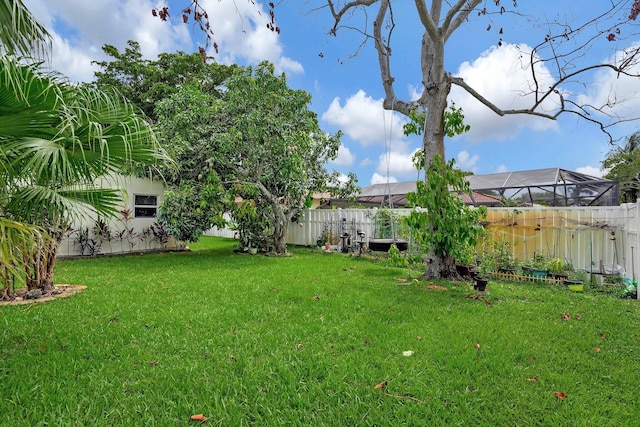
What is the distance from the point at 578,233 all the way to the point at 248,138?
8.02m

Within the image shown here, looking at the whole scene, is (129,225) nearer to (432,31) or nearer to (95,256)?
(95,256)

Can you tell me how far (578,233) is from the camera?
672 cm

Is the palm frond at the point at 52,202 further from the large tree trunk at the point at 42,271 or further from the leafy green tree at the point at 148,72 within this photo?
the leafy green tree at the point at 148,72

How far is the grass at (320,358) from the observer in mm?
2205

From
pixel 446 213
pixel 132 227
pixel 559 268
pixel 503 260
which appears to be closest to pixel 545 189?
pixel 503 260

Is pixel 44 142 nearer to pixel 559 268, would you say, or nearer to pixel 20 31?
pixel 20 31

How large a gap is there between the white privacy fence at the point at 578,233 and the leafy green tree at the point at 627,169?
13.9m

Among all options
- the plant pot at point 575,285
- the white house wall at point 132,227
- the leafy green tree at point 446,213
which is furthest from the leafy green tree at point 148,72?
the plant pot at point 575,285

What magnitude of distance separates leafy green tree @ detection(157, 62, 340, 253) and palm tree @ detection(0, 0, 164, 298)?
5547 millimetres

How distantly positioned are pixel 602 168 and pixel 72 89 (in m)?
27.8

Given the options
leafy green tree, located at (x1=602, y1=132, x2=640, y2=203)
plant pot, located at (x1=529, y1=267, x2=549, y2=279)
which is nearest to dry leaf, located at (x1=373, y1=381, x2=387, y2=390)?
plant pot, located at (x1=529, y1=267, x2=549, y2=279)

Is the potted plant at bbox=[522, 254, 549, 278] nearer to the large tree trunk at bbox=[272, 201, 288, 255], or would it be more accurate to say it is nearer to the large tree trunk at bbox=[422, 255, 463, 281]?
the large tree trunk at bbox=[422, 255, 463, 281]

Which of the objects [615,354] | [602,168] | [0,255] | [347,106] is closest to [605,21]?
[615,354]

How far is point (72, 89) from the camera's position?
3.00m
